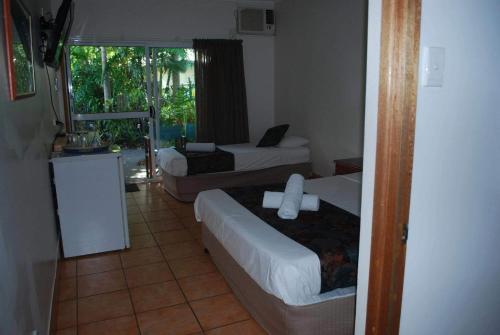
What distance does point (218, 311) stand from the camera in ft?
7.94

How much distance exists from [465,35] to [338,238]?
1.30m

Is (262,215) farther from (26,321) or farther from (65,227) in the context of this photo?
(65,227)

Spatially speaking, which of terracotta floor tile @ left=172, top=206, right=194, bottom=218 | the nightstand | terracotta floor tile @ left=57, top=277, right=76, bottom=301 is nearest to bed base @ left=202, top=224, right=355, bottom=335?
terracotta floor tile @ left=57, top=277, right=76, bottom=301

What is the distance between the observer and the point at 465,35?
1.18m

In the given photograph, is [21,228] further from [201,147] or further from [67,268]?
[201,147]

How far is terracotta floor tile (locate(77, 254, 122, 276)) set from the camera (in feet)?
9.88

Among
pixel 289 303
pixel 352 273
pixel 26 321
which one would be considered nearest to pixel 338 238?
pixel 352 273

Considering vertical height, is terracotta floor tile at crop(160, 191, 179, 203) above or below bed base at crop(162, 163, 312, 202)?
below

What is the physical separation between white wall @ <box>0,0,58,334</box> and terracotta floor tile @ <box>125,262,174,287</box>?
0.59m

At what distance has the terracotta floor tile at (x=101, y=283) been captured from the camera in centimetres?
270

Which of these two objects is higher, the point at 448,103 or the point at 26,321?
the point at 448,103

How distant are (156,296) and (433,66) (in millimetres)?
2217

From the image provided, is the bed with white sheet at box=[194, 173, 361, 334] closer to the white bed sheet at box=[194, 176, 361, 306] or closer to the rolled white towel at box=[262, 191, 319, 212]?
the white bed sheet at box=[194, 176, 361, 306]

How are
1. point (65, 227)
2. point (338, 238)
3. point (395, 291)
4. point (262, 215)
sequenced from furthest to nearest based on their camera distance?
point (65, 227) → point (262, 215) → point (338, 238) → point (395, 291)
